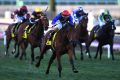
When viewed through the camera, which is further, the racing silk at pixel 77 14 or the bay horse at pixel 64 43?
the racing silk at pixel 77 14

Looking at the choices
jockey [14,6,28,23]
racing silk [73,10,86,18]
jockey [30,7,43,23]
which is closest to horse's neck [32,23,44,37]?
jockey [30,7,43,23]

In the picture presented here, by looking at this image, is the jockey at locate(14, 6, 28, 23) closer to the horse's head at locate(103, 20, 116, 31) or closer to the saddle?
the saddle

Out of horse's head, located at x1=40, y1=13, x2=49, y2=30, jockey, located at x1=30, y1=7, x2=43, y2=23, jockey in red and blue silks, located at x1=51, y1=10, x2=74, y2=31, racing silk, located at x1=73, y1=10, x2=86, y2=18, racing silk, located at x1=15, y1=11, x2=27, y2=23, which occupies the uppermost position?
jockey in red and blue silks, located at x1=51, y1=10, x2=74, y2=31

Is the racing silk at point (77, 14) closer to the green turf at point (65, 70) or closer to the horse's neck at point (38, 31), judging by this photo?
the green turf at point (65, 70)

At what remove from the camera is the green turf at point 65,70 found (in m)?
17.2

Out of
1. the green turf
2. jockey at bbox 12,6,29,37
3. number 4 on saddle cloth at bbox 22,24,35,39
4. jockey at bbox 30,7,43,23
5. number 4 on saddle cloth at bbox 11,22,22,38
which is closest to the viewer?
the green turf

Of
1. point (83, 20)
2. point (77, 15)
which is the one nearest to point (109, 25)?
point (83, 20)

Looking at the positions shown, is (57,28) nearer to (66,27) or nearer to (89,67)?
(66,27)

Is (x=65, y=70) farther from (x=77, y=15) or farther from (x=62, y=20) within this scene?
(x=77, y=15)

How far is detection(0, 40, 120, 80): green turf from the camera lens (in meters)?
17.2

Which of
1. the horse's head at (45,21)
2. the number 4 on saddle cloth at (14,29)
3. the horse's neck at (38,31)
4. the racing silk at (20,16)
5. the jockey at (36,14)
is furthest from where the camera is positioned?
the racing silk at (20,16)

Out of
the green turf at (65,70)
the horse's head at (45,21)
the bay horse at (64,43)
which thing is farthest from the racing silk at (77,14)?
the bay horse at (64,43)

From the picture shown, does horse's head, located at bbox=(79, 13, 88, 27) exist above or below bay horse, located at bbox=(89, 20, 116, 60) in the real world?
above

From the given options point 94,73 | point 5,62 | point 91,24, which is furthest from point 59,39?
point 91,24
